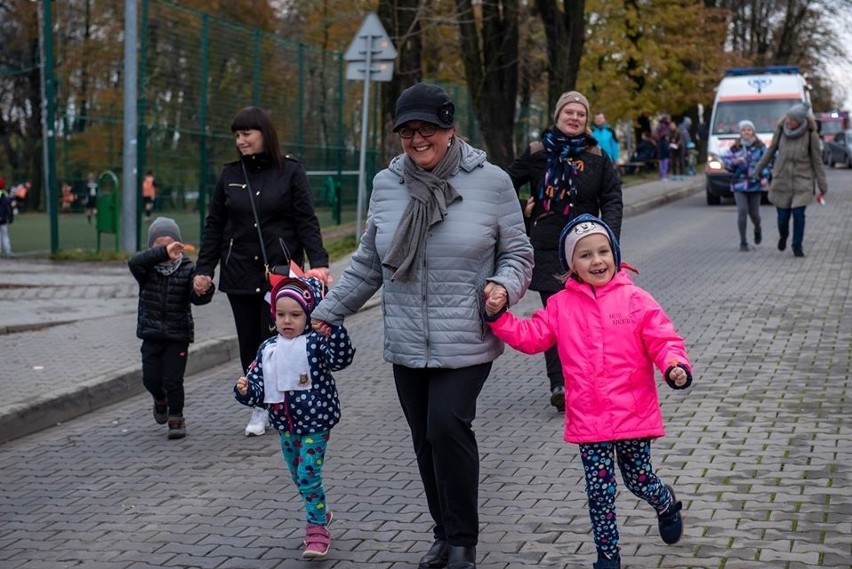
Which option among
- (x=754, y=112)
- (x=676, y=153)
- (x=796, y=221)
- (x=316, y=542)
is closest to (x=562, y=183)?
(x=316, y=542)

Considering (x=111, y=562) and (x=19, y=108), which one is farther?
(x=19, y=108)

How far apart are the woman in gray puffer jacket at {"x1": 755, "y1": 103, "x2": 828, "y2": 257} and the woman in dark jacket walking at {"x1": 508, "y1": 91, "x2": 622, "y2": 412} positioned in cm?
910

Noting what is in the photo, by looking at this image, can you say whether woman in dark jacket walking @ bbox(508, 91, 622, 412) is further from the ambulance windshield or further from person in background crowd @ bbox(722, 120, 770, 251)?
the ambulance windshield

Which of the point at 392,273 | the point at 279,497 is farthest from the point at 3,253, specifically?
the point at 392,273

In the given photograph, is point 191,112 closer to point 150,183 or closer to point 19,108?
point 150,183

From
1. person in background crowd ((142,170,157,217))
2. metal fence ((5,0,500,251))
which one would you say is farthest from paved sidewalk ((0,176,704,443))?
metal fence ((5,0,500,251))

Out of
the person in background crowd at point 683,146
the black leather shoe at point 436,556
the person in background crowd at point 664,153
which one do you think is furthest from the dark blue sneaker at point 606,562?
the person in background crowd at point 683,146

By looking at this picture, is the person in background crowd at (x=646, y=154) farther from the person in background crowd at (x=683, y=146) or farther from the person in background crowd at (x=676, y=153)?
the person in background crowd at (x=683, y=146)

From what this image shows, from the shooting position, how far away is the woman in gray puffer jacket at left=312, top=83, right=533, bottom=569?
5273 millimetres

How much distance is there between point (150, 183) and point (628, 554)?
49.1 ft

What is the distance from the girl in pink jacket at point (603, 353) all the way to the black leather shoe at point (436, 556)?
59 centimetres

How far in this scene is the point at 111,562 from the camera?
5.91 m

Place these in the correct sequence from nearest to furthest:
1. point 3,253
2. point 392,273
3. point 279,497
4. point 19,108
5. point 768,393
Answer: point 392,273 < point 279,497 < point 768,393 < point 3,253 < point 19,108

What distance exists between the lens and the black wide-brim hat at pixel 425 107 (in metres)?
5.15
